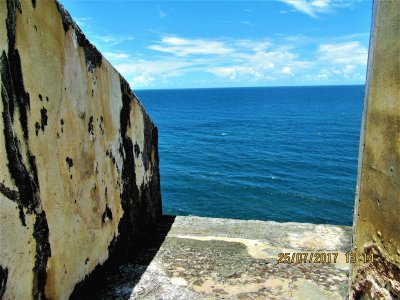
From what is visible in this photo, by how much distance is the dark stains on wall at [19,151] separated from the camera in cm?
229

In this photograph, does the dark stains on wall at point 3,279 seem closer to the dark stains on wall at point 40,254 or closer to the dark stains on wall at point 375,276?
the dark stains on wall at point 40,254

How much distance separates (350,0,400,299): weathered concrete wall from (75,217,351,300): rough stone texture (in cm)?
98

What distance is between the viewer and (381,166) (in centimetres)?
255

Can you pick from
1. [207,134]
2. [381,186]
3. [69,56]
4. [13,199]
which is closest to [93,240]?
[13,199]

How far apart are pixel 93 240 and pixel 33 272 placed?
97cm

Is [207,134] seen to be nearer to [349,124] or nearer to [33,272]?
[349,124]

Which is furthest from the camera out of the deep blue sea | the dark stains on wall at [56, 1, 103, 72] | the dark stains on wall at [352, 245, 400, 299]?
the deep blue sea

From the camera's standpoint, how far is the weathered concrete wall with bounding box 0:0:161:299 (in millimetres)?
2354

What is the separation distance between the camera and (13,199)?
2.38 meters

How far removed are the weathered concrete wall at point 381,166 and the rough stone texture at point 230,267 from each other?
0.98 m

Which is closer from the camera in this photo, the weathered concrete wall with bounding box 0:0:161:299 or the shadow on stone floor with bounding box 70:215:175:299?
the weathered concrete wall with bounding box 0:0:161:299

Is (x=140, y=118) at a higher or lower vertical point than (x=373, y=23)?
lower
